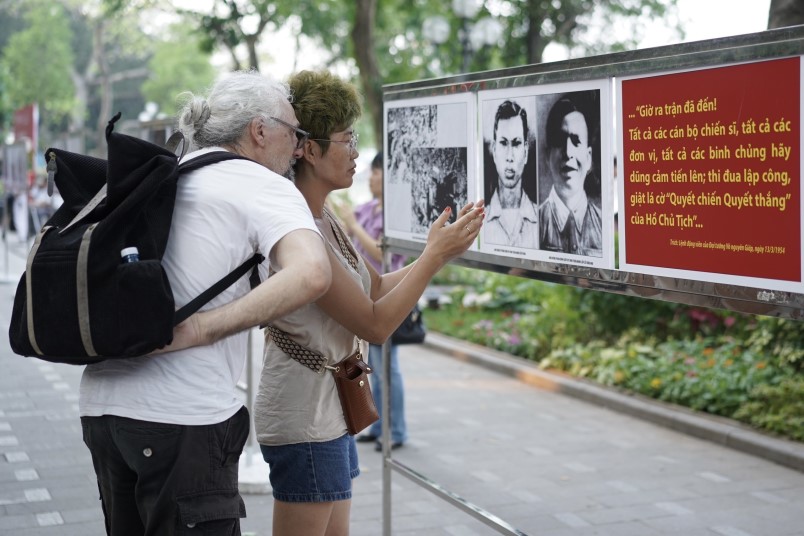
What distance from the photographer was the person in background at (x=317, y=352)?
113 inches

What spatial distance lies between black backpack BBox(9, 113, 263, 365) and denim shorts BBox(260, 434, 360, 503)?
77 cm

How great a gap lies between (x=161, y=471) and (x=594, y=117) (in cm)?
158

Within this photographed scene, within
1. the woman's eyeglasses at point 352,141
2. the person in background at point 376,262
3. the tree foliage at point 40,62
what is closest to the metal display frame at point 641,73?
the woman's eyeglasses at point 352,141

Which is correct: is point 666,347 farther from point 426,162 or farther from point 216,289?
point 216,289

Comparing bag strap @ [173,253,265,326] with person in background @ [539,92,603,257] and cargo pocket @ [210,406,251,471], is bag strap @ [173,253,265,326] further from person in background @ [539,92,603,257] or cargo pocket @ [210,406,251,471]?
person in background @ [539,92,603,257]

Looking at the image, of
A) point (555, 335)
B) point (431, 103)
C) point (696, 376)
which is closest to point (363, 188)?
point (555, 335)

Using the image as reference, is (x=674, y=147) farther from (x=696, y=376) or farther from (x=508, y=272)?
(x=696, y=376)

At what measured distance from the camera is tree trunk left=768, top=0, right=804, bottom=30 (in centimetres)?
693

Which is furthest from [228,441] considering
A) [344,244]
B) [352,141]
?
[352,141]

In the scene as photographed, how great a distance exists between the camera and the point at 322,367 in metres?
2.91

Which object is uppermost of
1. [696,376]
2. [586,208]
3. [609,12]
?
[609,12]

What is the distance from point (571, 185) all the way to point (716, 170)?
57 centimetres

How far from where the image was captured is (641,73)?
112 inches

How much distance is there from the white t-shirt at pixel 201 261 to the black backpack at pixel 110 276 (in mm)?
56
